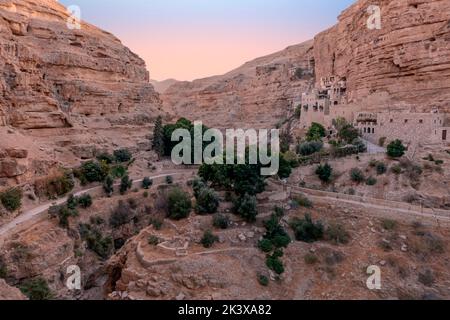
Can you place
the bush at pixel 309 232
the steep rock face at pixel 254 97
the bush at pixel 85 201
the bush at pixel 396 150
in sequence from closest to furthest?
1. the bush at pixel 309 232
2. the bush at pixel 85 201
3. the bush at pixel 396 150
4. the steep rock face at pixel 254 97

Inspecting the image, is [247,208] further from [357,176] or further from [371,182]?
[371,182]

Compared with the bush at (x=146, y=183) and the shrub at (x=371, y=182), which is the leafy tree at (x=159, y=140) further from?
the shrub at (x=371, y=182)

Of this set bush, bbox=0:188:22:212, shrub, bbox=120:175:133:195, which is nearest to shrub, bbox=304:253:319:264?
shrub, bbox=120:175:133:195

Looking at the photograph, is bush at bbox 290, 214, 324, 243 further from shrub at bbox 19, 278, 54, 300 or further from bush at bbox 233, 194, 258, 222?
shrub at bbox 19, 278, 54, 300

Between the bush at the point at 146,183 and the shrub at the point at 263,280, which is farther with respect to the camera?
the bush at the point at 146,183

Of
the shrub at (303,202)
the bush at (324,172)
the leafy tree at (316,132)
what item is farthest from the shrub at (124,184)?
the leafy tree at (316,132)

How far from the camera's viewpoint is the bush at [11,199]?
741 inches

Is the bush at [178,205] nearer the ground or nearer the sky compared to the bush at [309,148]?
nearer the ground

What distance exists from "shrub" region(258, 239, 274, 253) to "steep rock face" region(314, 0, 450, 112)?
59.0 ft

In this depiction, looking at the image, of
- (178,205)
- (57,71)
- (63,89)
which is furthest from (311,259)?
(57,71)

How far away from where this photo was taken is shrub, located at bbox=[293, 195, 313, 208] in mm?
20422

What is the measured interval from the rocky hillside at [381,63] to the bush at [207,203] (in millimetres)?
17864

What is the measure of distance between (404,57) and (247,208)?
66.1 feet

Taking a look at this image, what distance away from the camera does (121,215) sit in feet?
73.5
